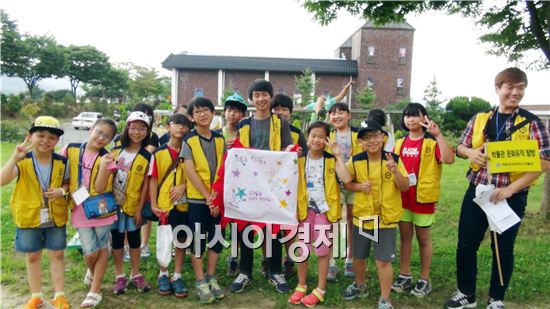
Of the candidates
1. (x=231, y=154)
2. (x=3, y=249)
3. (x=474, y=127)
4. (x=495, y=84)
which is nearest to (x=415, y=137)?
(x=474, y=127)

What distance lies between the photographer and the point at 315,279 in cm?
452

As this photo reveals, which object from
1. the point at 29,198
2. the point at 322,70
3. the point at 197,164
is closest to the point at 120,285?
the point at 29,198

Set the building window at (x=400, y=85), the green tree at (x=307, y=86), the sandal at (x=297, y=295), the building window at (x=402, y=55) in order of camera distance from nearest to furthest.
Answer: the sandal at (x=297, y=295) → the green tree at (x=307, y=86) → the building window at (x=402, y=55) → the building window at (x=400, y=85)

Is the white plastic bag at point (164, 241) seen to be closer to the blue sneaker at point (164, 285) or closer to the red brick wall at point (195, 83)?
the blue sneaker at point (164, 285)

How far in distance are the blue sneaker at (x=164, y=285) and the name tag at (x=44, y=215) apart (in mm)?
1237

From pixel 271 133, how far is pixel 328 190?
82cm

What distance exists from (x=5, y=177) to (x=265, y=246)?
8.38 ft

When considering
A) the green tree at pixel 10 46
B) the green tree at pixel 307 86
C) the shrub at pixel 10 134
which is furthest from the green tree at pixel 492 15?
the green tree at pixel 10 46

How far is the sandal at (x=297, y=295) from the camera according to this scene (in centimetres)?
394

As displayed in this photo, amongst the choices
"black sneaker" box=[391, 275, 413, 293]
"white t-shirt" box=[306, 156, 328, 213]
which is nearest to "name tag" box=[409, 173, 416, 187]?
"white t-shirt" box=[306, 156, 328, 213]

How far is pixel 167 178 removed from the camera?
4.04 meters

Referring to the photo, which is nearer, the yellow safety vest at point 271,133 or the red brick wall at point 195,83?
the yellow safety vest at point 271,133

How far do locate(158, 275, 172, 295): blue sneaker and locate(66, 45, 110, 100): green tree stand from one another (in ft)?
162

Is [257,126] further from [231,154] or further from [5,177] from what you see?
[5,177]
